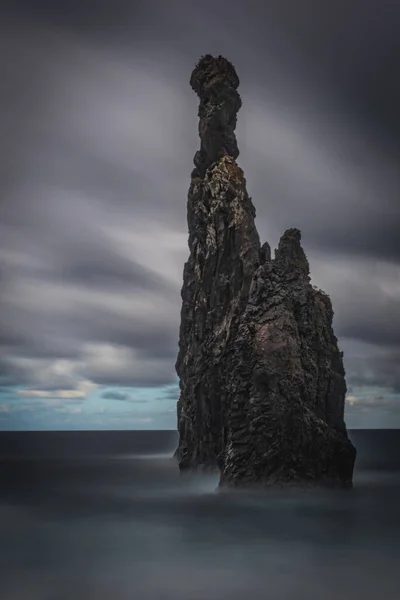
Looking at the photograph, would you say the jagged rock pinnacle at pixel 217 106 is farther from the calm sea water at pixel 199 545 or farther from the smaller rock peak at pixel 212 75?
the calm sea water at pixel 199 545

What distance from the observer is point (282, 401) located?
50781 millimetres

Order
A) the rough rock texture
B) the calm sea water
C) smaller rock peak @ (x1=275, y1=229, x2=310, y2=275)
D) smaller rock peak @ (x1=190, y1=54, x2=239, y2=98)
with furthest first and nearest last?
1. smaller rock peak @ (x1=275, y1=229, x2=310, y2=275)
2. smaller rock peak @ (x1=190, y1=54, x2=239, y2=98)
3. the rough rock texture
4. the calm sea water

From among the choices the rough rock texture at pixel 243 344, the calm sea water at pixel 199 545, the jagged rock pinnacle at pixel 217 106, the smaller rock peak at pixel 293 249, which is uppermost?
the jagged rock pinnacle at pixel 217 106

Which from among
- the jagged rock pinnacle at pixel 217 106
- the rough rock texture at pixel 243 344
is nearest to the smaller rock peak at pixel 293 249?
the rough rock texture at pixel 243 344

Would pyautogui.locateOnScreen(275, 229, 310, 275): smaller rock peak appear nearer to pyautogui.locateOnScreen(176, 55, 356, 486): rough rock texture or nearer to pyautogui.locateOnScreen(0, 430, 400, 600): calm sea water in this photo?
pyautogui.locateOnScreen(176, 55, 356, 486): rough rock texture

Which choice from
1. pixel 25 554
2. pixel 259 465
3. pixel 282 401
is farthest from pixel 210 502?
pixel 25 554

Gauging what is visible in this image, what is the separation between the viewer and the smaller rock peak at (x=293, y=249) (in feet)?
262

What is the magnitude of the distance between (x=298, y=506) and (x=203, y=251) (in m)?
33.5

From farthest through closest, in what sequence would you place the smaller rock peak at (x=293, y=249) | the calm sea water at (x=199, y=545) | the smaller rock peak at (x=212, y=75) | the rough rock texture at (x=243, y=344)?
the smaller rock peak at (x=293, y=249) < the smaller rock peak at (x=212, y=75) < the rough rock texture at (x=243, y=344) < the calm sea water at (x=199, y=545)

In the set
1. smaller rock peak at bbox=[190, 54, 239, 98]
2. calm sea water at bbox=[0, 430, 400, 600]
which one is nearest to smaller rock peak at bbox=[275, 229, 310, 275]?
smaller rock peak at bbox=[190, 54, 239, 98]

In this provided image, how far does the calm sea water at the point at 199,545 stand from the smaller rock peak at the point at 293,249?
26.9 meters

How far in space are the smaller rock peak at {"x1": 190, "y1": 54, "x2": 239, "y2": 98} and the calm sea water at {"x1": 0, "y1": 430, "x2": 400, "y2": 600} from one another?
38.9 m

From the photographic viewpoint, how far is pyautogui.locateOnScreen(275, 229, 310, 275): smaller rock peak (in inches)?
3140

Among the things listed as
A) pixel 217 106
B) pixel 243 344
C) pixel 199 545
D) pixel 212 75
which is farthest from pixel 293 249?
pixel 199 545
